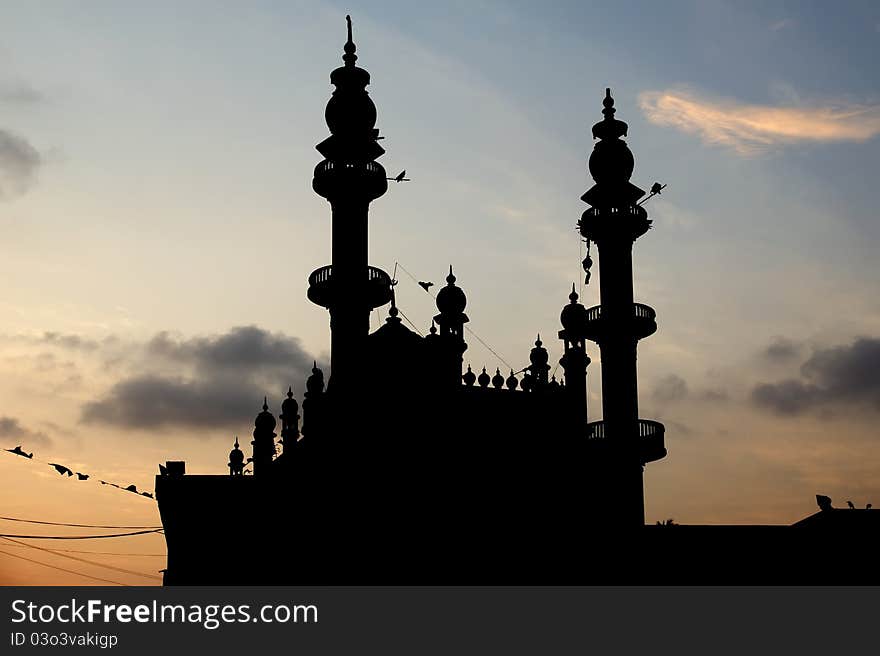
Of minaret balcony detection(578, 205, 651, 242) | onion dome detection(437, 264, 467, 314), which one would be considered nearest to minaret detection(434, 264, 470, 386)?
onion dome detection(437, 264, 467, 314)

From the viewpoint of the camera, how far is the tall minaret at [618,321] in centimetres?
4300

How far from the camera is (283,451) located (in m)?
47.0

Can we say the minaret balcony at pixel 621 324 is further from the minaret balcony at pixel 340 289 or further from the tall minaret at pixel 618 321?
the minaret balcony at pixel 340 289

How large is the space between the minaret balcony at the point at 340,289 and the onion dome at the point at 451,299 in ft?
9.56

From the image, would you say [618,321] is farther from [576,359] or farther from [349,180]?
[349,180]

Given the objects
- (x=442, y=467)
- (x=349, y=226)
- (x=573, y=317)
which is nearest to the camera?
(x=442, y=467)

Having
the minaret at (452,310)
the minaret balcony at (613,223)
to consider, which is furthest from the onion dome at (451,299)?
the minaret balcony at (613,223)

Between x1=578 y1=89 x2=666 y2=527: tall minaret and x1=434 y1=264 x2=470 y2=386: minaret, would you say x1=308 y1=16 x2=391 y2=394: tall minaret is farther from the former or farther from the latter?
x1=578 y1=89 x2=666 y2=527: tall minaret

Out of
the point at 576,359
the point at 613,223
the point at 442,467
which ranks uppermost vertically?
the point at 613,223

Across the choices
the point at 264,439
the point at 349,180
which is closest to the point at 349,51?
the point at 349,180

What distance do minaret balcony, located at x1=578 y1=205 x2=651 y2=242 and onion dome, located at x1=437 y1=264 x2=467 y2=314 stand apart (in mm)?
5045

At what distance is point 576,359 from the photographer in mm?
46406

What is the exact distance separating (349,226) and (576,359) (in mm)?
9531
